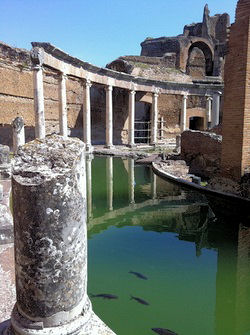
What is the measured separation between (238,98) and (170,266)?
5.00 meters

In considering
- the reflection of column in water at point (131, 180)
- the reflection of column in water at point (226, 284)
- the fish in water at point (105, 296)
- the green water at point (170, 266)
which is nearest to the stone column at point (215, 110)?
the reflection of column in water at point (131, 180)

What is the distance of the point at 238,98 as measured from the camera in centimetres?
813

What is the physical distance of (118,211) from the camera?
846 centimetres

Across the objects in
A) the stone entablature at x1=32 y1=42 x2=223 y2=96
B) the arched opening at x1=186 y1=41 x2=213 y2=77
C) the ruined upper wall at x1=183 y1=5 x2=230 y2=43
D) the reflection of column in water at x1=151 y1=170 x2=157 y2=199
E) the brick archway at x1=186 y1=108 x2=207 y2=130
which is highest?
the ruined upper wall at x1=183 y1=5 x2=230 y2=43

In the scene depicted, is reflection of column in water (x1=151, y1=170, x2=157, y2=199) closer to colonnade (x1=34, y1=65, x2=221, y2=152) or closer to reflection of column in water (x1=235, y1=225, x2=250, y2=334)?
Answer: colonnade (x1=34, y1=65, x2=221, y2=152)

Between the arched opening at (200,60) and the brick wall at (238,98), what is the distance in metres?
27.5

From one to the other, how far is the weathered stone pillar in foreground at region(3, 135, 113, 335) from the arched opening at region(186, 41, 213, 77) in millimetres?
34743

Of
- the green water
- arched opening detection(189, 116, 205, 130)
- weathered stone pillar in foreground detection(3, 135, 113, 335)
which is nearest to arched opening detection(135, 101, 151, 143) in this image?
arched opening detection(189, 116, 205, 130)

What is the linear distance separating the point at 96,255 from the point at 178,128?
2582 centimetres

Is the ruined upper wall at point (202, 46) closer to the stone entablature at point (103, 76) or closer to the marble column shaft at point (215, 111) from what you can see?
the stone entablature at point (103, 76)

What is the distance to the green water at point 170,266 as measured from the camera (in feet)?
12.6

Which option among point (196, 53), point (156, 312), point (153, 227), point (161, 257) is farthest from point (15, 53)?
point (196, 53)

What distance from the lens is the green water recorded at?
384cm

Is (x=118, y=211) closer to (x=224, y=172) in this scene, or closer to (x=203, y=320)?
(x=224, y=172)
